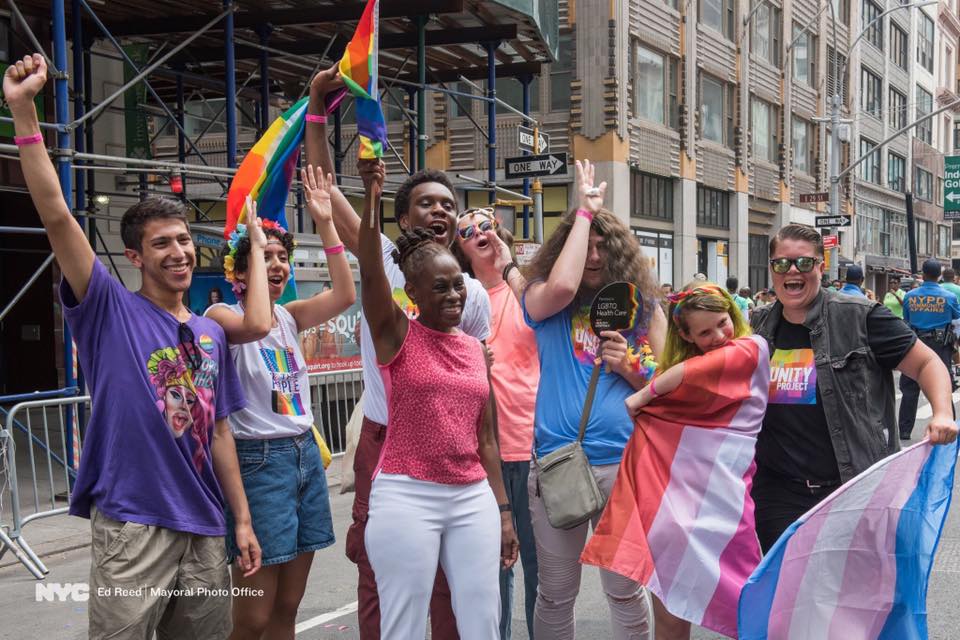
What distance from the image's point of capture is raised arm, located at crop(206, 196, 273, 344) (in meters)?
3.44

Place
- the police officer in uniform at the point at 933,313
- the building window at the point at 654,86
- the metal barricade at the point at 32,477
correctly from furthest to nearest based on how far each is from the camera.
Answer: the building window at the point at 654,86 < the police officer in uniform at the point at 933,313 < the metal barricade at the point at 32,477

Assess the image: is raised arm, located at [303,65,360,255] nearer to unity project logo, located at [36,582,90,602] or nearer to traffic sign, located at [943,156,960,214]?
unity project logo, located at [36,582,90,602]

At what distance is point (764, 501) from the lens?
396cm

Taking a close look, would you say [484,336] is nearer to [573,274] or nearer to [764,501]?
[573,274]

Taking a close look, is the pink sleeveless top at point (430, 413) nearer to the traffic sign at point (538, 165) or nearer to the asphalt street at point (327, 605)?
the asphalt street at point (327, 605)

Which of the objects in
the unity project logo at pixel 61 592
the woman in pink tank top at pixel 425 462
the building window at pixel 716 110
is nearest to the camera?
the woman in pink tank top at pixel 425 462

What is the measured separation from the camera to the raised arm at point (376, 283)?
3.06 metres

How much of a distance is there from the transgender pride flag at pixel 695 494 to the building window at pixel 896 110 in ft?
156

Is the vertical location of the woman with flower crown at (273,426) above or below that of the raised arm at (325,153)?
below

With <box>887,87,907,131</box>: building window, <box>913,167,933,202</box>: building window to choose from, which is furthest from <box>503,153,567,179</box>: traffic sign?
<box>913,167,933,202</box>: building window

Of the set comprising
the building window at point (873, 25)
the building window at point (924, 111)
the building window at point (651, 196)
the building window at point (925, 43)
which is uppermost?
the building window at point (925, 43)

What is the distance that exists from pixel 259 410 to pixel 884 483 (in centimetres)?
227

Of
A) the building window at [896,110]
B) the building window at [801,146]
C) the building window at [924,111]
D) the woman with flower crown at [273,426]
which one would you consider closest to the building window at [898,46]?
the building window at [896,110]

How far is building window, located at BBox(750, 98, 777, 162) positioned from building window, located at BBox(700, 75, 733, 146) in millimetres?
1746
